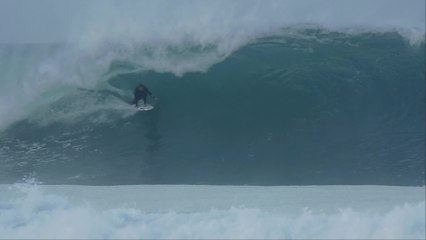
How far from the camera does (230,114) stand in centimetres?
684

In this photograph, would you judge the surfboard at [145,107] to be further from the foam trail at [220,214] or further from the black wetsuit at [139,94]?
the foam trail at [220,214]

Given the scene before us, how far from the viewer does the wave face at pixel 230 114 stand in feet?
20.2

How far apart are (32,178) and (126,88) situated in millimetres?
1617

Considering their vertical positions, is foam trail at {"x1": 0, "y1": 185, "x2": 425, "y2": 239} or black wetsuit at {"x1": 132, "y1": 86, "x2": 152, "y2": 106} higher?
black wetsuit at {"x1": 132, "y1": 86, "x2": 152, "y2": 106}

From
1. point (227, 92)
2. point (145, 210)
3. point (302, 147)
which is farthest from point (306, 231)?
point (227, 92)

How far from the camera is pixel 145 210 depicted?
195 inches

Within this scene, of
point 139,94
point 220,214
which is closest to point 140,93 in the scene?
point 139,94

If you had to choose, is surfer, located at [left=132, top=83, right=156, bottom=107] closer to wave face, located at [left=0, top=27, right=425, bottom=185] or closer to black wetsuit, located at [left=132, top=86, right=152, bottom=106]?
black wetsuit, located at [left=132, top=86, right=152, bottom=106]

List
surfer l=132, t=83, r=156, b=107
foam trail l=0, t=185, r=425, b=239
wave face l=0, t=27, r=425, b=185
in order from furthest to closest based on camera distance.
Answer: surfer l=132, t=83, r=156, b=107 < wave face l=0, t=27, r=425, b=185 < foam trail l=0, t=185, r=425, b=239

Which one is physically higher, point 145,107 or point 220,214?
point 145,107

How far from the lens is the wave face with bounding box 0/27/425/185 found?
243 inches

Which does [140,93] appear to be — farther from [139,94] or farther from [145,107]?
[145,107]

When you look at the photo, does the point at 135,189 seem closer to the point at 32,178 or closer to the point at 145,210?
the point at 145,210

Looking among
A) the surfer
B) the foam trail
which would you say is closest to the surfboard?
the surfer
